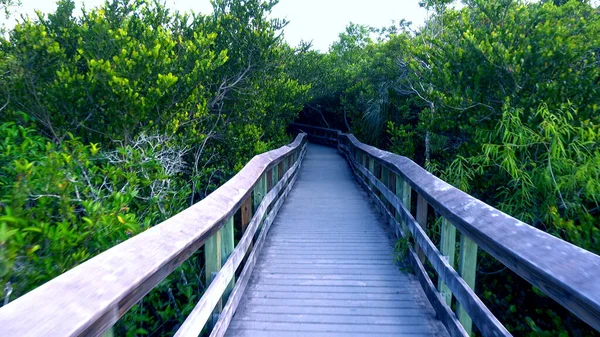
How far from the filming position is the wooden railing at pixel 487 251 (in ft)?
5.23

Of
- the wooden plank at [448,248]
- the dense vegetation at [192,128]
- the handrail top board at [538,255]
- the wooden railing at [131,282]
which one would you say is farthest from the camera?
the dense vegetation at [192,128]

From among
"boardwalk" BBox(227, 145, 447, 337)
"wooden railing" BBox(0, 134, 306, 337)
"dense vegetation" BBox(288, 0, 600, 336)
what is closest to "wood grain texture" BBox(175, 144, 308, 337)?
"wooden railing" BBox(0, 134, 306, 337)

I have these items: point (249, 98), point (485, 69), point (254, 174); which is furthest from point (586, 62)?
point (249, 98)

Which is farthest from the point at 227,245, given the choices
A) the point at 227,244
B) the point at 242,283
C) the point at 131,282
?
the point at 131,282

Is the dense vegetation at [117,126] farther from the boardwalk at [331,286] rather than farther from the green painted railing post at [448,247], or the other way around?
the green painted railing post at [448,247]

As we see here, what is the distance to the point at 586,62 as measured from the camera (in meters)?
6.09

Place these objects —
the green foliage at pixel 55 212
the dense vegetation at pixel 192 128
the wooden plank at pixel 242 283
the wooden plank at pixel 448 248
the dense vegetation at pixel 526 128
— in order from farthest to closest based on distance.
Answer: the dense vegetation at pixel 526 128, the dense vegetation at pixel 192 128, the wooden plank at pixel 448 248, the wooden plank at pixel 242 283, the green foliage at pixel 55 212

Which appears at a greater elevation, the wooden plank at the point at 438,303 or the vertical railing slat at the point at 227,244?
the vertical railing slat at the point at 227,244

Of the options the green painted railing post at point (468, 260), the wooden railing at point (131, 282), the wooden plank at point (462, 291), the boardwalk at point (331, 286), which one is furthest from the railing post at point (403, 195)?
the wooden railing at point (131, 282)

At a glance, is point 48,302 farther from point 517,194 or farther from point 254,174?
point 517,194

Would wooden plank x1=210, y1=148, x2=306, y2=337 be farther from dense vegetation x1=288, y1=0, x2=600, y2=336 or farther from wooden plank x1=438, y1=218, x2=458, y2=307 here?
dense vegetation x1=288, y1=0, x2=600, y2=336

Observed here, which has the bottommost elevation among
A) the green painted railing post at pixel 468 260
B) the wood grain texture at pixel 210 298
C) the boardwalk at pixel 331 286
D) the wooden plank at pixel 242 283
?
the boardwalk at pixel 331 286

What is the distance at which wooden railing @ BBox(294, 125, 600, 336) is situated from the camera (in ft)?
5.23

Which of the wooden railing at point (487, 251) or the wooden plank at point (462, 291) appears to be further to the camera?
the wooden plank at point (462, 291)
